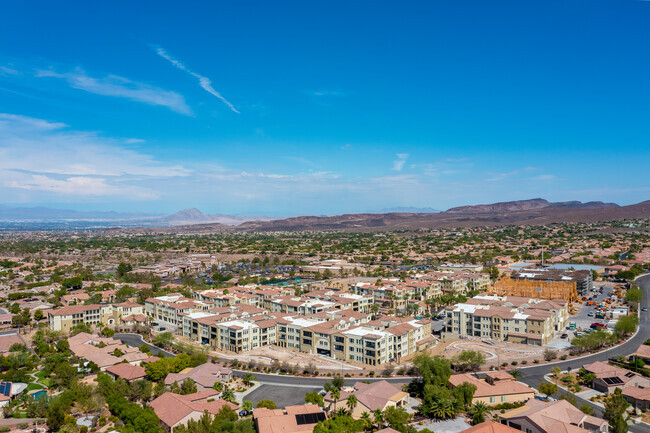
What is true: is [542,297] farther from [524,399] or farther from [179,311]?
[179,311]

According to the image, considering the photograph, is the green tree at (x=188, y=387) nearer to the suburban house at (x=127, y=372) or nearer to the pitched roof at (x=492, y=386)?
the suburban house at (x=127, y=372)

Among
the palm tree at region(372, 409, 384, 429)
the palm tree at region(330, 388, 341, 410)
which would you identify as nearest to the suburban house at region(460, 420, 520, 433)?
the palm tree at region(372, 409, 384, 429)

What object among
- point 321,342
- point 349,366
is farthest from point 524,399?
point 321,342

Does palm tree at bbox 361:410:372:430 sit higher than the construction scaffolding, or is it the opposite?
the construction scaffolding

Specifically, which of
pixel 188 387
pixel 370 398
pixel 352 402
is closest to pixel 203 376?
pixel 188 387

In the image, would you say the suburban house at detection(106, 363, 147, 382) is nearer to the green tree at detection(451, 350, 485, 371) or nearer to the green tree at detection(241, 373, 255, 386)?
the green tree at detection(241, 373, 255, 386)

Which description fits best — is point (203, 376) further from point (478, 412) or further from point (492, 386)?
point (492, 386)

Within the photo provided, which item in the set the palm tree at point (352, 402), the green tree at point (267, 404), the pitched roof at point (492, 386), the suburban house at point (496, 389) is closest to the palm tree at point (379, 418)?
the palm tree at point (352, 402)
